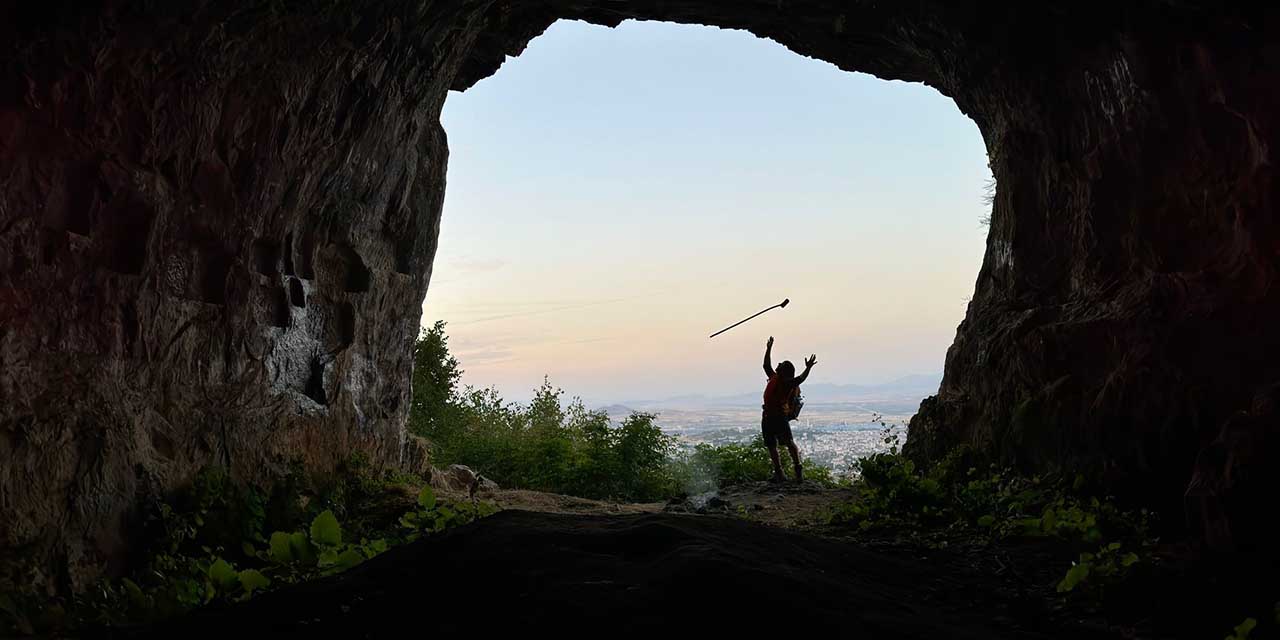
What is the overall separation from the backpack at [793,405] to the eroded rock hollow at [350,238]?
3518 millimetres

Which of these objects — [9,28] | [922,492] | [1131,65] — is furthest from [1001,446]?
[9,28]

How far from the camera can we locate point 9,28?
5359 mm

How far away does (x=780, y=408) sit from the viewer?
14766 mm

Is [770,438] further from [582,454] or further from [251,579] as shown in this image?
[251,579]

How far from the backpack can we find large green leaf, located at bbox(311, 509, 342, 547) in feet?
36.2

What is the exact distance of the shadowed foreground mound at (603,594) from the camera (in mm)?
3119

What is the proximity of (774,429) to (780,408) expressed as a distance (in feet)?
1.29

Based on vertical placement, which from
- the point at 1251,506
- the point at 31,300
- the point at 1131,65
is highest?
the point at 1131,65

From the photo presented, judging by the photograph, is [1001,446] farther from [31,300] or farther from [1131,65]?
[31,300]

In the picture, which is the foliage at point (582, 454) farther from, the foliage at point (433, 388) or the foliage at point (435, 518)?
the foliage at point (435, 518)

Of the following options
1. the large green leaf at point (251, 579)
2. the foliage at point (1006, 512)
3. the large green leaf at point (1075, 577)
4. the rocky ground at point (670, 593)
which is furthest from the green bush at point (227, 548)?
the foliage at point (1006, 512)

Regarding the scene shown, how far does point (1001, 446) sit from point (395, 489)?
7.50 meters

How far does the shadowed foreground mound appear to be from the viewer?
3119 mm

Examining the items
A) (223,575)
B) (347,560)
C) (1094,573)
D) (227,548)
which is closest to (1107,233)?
(1094,573)
